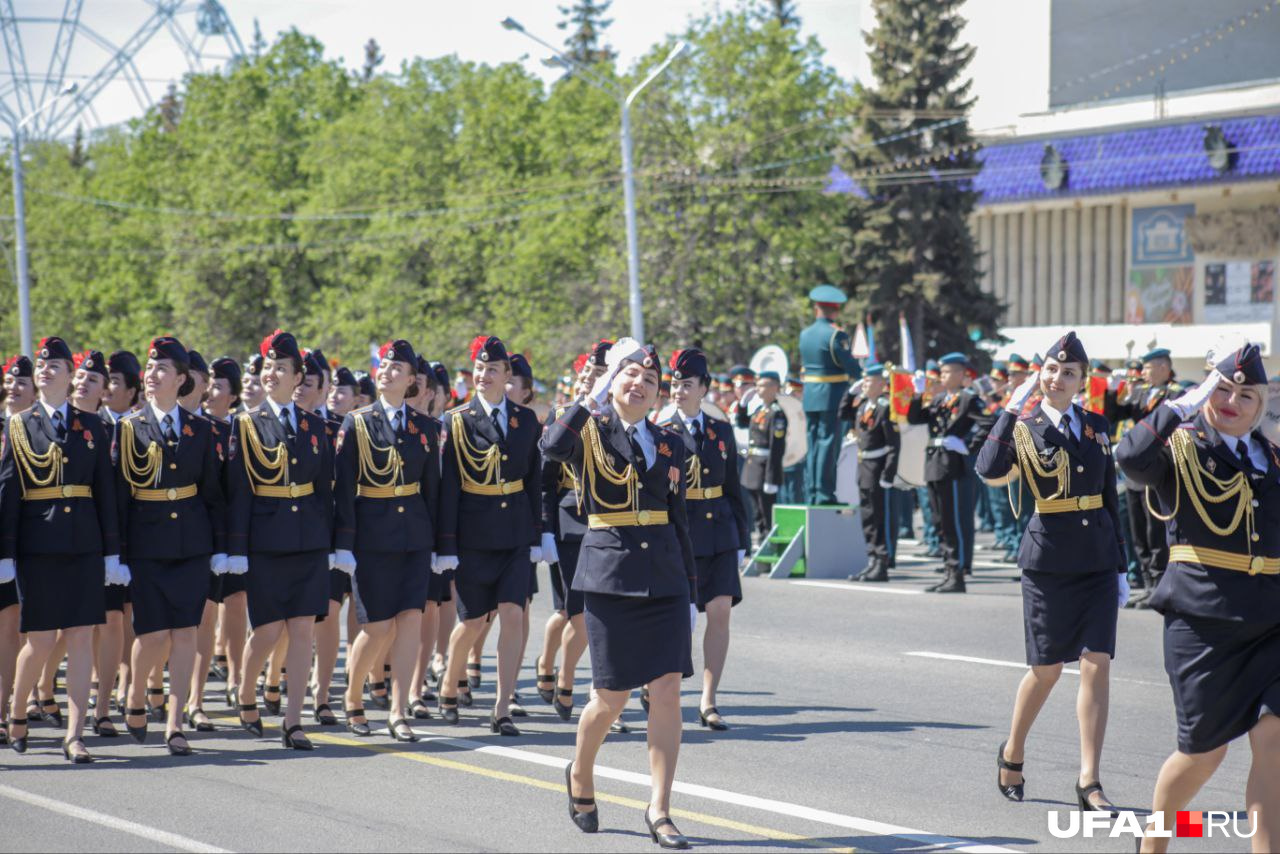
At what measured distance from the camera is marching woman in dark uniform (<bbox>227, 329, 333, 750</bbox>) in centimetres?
966

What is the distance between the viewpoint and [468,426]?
33.0ft

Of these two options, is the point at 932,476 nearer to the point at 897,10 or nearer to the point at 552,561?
the point at 552,561

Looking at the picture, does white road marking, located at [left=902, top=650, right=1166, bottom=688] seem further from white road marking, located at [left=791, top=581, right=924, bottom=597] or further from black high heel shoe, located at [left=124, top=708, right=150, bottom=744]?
black high heel shoe, located at [left=124, top=708, right=150, bottom=744]

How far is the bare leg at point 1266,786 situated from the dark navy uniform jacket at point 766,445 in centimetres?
1435

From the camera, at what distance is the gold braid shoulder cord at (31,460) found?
9.27m

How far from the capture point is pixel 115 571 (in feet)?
30.2

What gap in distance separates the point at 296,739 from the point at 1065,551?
4.48m

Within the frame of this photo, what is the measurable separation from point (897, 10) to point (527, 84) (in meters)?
11.9

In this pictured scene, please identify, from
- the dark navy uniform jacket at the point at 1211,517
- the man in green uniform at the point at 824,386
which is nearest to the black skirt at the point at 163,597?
the dark navy uniform jacket at the point at 1211,517

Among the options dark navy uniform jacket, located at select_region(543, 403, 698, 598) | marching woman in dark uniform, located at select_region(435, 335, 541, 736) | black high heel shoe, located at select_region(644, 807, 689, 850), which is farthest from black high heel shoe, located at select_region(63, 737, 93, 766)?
black high heel shoe, located at select_region(644, 807, 689, 850)

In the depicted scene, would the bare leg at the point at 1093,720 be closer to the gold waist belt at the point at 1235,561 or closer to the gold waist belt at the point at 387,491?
the gold waist belt at the point at 1235,561

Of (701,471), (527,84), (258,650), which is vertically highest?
(527,84)

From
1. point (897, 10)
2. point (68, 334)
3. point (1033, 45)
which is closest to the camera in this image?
point (897, 10)

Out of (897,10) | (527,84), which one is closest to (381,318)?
(527,84)
